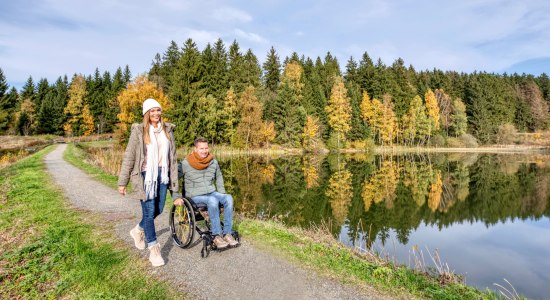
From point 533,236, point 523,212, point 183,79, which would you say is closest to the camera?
point 533,236

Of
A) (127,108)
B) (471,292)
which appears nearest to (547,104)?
(127,108)

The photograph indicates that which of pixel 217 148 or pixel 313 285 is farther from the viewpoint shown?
pixel 217 148

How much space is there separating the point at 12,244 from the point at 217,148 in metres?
35.6

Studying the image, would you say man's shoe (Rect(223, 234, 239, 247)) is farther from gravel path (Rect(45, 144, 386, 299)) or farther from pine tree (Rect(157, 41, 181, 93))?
pine tree (Rect(157, 41, 181, 93))

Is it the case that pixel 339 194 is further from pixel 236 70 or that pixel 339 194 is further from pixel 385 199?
pixel 236 70

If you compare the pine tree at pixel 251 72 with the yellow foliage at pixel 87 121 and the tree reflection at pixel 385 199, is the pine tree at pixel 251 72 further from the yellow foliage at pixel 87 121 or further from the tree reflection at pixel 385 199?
the tree reflection at pixel 385 199

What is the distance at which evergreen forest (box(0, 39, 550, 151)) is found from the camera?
129 ft

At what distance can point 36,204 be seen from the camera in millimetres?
8539

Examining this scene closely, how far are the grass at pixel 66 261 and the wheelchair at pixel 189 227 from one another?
2.50 feet

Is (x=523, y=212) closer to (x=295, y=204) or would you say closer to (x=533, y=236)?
(x=533, y=236)

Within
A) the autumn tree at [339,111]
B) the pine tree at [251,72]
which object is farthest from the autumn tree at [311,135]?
the pine tree at [251,72]

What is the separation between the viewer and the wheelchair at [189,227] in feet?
17.0

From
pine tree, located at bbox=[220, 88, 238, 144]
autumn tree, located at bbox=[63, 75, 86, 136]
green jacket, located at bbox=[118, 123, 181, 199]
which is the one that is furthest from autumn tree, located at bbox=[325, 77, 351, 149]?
autumn tree, located at bbox=[63, 75, 86, 136]

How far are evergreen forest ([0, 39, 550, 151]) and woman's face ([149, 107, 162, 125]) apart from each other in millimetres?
33283
